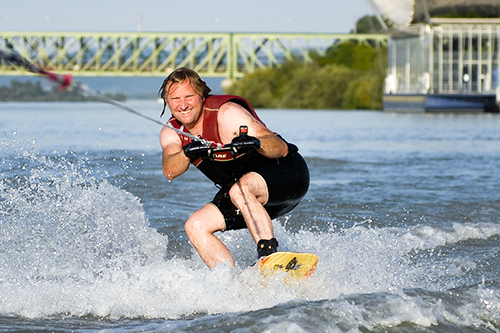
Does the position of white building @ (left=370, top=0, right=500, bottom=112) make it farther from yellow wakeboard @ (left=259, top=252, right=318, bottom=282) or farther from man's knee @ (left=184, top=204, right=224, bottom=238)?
yellow wakeboard @ (left=259, top=252, right=318, bottom=282)

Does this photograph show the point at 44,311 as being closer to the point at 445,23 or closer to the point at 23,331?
the point at 23,331

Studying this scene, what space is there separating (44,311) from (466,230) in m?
4.28

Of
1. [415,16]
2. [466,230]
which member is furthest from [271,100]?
[466,230]

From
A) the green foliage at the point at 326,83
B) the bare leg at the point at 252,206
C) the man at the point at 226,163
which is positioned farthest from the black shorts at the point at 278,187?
the green foliage at the point at 326,83

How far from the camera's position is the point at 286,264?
4.44 m

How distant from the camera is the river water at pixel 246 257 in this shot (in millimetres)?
4078

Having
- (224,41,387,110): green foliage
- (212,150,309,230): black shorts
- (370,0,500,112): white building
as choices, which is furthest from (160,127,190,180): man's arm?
(224,41,387,110): green foliage

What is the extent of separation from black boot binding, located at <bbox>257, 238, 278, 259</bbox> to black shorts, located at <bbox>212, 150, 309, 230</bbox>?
0.99ft

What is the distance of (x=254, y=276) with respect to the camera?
174 inches

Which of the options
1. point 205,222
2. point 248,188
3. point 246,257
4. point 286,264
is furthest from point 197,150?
point 246,257

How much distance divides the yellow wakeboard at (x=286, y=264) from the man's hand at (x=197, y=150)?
2.41 feet

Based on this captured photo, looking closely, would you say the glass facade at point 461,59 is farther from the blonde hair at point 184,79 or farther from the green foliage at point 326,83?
the blonde hair at point 184,79

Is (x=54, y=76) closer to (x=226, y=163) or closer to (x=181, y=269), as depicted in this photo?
(x=226, y=163)

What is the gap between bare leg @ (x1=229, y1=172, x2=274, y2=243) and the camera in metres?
4.59
